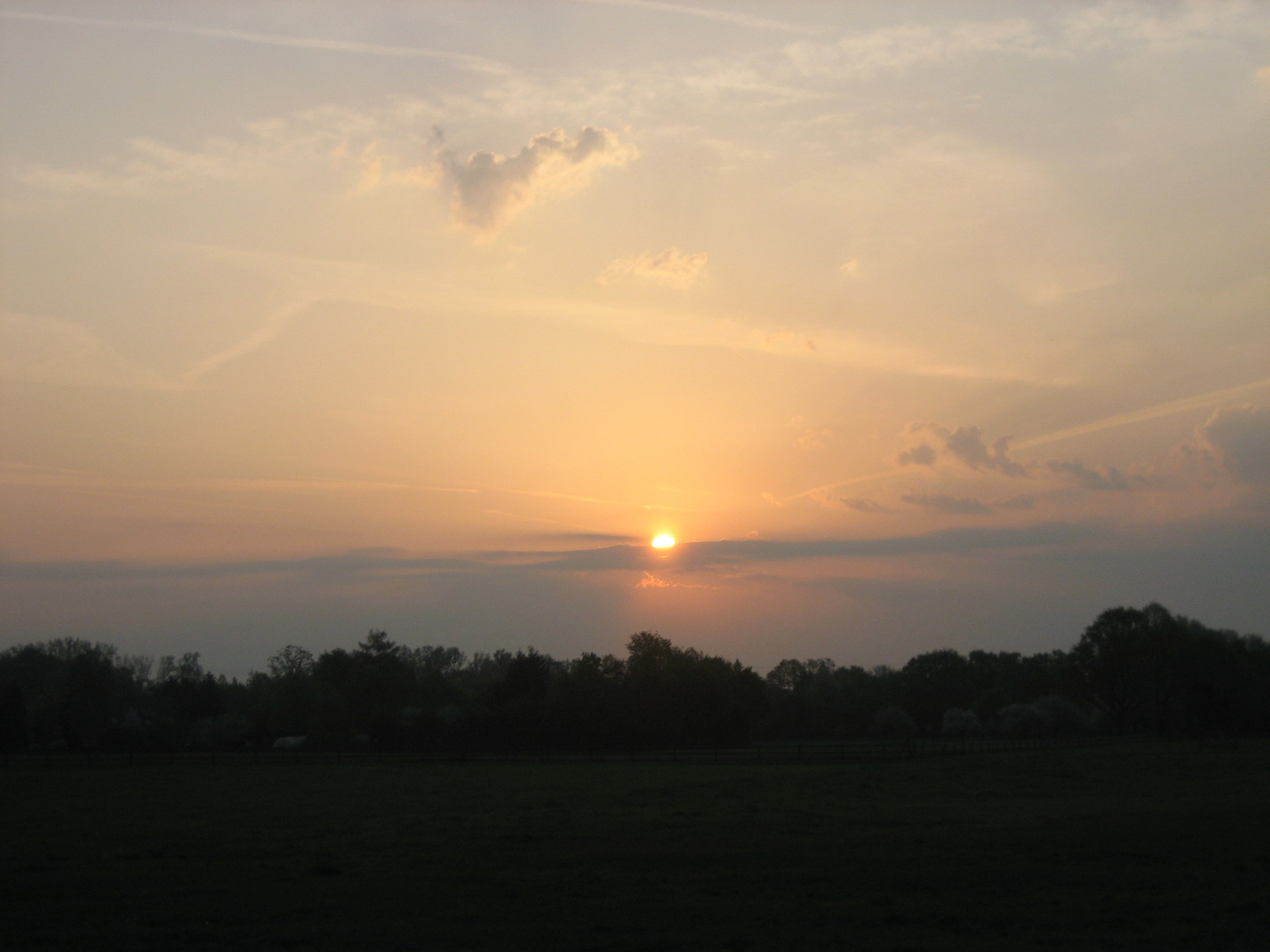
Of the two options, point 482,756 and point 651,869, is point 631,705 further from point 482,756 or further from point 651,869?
point 651,869

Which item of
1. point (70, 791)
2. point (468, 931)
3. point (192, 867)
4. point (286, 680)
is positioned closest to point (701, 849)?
point (468, 931)

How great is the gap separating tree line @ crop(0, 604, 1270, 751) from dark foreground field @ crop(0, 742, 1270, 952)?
42044 mm

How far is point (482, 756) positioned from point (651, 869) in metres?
49.4

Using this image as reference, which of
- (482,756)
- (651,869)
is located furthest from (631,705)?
(651,869)

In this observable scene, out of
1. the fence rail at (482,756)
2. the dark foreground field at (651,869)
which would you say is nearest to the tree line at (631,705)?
the fence rail at (482,756)

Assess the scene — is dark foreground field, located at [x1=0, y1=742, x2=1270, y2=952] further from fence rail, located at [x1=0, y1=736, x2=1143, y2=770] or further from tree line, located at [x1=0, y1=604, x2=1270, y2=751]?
tree line, located at [x1=0, y1=604, x2=1270, y2=751]

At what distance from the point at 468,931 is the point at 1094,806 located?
71.2ft

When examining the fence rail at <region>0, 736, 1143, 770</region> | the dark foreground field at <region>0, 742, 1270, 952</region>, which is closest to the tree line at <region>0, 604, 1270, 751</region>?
the fence rail at <region>0, 736, 1143, 770</region>

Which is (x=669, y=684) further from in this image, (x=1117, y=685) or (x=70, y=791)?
(x=70, y=791)

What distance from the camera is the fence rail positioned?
60625 millimetres

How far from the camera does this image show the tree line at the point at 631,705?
77.1 metres

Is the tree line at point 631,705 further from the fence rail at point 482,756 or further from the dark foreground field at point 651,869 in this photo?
the dark foreground field at point 651,869

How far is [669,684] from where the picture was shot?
84.7m

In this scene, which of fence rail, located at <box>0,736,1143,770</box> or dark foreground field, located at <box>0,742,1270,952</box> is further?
fence rail, located at <box>0,736,1143,770</box>
